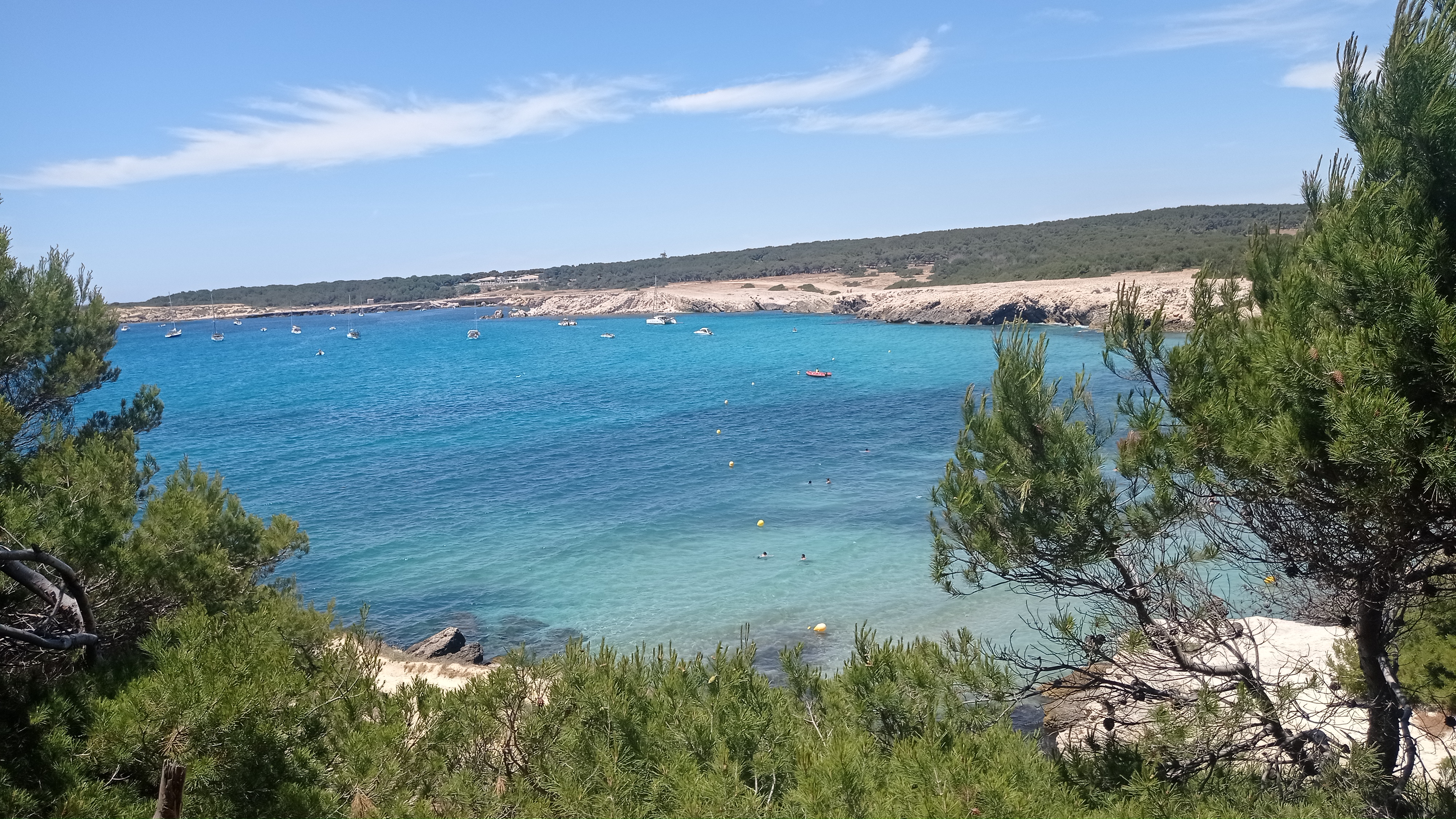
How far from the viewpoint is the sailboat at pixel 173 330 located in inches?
5349

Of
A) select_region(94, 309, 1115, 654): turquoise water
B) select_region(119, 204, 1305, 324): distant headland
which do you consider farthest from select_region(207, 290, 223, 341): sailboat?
select_region(94, 309, 1115, 654): turquoise water

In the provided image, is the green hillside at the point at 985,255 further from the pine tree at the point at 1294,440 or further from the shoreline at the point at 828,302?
the pine tree at the point at 1294,440

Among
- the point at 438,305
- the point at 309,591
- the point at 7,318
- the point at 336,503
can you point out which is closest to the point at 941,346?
the point at 336,503

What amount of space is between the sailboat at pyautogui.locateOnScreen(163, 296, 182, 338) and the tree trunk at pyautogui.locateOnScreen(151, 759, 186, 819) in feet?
512

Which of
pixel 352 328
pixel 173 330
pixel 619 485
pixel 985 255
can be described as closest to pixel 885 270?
pixel 985 255

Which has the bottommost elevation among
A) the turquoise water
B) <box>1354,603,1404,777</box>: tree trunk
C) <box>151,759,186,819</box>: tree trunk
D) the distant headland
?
the turquoise water

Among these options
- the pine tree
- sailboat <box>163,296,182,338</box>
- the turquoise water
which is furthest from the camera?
sailboat <box>163,296,182,338</box>

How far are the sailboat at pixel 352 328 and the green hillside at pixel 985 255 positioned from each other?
115 cm

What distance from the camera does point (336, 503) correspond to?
28.0 metres

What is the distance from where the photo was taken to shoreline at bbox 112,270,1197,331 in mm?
69938

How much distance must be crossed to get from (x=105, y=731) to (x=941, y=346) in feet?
215

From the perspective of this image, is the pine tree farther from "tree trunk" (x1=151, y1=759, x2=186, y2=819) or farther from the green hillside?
the green hillside

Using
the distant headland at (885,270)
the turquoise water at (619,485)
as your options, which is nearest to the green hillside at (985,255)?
the distant headland at (885,270)

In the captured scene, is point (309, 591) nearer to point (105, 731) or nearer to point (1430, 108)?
point (105, 731)
